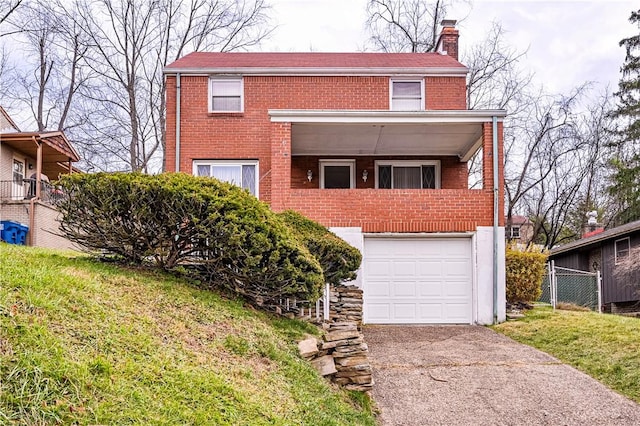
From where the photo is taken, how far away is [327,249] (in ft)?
29.2

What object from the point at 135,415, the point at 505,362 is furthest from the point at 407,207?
the point at 135,415

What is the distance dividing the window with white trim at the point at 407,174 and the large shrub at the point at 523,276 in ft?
10.3

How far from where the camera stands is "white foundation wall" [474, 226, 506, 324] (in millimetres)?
12820

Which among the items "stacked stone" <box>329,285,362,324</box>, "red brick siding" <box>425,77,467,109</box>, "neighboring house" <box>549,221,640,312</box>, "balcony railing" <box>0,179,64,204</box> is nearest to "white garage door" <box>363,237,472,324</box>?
"stacked stone" <box>329,285,362,324</box>

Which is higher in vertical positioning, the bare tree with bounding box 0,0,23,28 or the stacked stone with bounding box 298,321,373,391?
the bare tree with bounding box 0,0,23,28

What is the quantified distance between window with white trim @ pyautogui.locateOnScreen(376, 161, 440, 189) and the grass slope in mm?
10403

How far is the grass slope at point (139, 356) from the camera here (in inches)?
120

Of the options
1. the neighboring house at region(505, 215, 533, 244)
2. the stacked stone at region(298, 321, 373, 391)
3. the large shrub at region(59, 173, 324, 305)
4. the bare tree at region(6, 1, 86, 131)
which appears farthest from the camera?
the neighboring house at region(505, 215, 533, 244)

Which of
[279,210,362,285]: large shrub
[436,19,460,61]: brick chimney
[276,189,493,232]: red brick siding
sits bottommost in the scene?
[279,210,362,285]: large shrub

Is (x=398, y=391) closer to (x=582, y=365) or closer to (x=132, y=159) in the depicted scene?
(x=582, y=365)

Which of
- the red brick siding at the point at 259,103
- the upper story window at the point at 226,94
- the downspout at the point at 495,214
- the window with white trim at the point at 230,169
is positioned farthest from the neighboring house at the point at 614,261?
the upper story window at the point at 226,94

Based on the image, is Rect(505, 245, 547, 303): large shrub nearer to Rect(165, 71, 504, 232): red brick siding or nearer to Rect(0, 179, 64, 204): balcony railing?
Rect(165, 71, 504, 232): red brick siding

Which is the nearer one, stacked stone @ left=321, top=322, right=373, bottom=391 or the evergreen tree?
stacked stone @ left=321, top=322, right=373, bottom=391

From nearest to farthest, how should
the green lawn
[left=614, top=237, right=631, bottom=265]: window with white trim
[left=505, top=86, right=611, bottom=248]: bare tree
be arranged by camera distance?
the green lawn, [left=614, top=237, right=631, bottom=265]: window with white trim, [left=505, top=86, right=611, bottom=248]: bare tree
